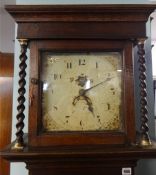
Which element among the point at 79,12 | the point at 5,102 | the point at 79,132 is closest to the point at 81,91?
the point at 79,132

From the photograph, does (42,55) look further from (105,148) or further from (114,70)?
(105,148)

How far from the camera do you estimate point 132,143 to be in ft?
2.60

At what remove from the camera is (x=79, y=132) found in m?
0.80

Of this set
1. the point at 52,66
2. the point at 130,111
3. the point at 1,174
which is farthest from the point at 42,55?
the point at 1,174

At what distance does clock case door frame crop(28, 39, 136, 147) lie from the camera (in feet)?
2.59

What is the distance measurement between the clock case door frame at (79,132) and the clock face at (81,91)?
19 mm

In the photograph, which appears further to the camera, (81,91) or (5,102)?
(5,102)

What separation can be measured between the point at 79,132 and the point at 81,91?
137 mm

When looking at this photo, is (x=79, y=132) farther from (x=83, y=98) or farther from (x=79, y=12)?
(x=79, y=12)

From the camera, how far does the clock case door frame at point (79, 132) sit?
79cm

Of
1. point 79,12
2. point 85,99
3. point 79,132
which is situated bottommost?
point 79,132

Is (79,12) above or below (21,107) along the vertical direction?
above

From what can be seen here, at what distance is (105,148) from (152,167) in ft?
1.25

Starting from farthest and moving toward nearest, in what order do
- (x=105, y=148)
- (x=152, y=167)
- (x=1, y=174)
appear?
(x=1, y=174) < (x=152, y=167) < (x=105, y=148)
